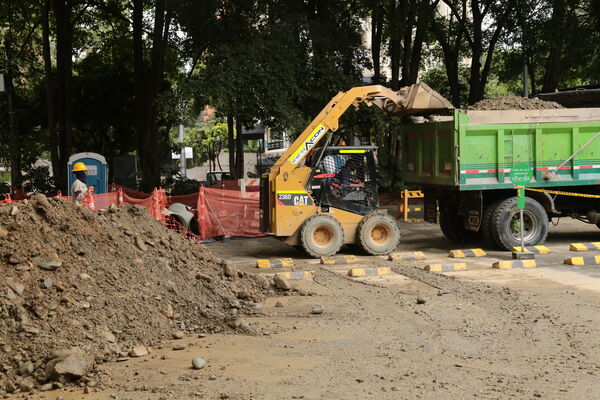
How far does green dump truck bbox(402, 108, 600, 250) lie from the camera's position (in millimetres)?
14992

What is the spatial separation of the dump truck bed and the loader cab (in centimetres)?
151

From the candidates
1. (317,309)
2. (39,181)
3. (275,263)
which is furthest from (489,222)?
(39,181)

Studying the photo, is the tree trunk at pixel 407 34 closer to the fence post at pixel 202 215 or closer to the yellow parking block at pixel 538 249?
the fence post at pixel 202 215

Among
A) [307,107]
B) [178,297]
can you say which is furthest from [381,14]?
[178,297]

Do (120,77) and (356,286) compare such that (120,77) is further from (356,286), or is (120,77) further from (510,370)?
(510,370)

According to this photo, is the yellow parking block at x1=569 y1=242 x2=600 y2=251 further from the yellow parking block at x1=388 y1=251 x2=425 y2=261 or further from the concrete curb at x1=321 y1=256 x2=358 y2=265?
the concrete curb at x1=321 y1=256 x2=358 y2=265

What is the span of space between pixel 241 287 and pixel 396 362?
352 cm

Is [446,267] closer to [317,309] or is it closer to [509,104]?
[317,309]

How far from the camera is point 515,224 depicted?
15.5 meters

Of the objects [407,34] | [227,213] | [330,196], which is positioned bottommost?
[227,213]

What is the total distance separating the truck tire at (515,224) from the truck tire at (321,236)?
3.23 m

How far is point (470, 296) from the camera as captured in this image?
35.1ft

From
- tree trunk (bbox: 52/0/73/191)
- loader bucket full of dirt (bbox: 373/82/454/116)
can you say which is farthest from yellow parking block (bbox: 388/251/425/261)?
tree trunk (bbox: 52/0/73/191)

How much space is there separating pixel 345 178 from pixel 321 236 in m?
1.28
